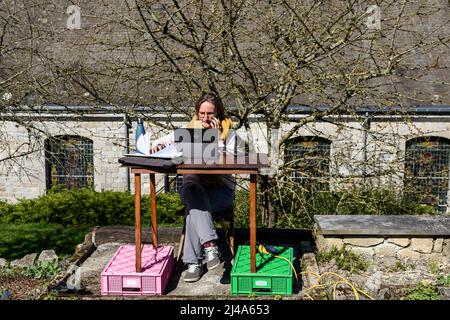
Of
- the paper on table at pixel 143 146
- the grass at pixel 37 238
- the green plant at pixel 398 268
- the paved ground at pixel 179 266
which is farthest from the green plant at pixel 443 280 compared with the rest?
the grass at pixel 37 238

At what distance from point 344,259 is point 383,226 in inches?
23.8

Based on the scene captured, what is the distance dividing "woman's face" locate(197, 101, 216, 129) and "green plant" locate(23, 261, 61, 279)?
9.15 feet

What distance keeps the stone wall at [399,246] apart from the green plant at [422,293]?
3.18ft

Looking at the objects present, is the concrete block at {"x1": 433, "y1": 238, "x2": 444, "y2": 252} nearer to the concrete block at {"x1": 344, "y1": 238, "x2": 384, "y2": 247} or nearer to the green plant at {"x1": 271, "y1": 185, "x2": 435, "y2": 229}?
the concrete block at {"x1": 344, "y1": 238, "x2": 384, "y2": 247}

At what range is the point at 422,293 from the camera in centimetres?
534

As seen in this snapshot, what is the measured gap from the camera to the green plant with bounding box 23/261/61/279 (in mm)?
7078

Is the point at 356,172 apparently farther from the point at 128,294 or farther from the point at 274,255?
the point at 128,294

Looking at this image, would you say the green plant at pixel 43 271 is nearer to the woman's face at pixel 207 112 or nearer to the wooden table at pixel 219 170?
the wooden table at pixel 219 170

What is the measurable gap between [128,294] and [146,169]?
1174mm

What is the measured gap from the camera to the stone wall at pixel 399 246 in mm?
6422

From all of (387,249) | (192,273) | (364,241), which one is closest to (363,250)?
(364,241)

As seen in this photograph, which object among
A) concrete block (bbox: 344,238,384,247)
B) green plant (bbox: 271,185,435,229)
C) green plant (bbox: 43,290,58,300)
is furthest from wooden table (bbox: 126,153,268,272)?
green plant (bbox: 271,185,435,229)

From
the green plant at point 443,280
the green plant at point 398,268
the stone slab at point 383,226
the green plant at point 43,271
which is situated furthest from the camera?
the green plant at point 43,271

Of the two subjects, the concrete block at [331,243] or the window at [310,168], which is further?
the window at [310,168]
